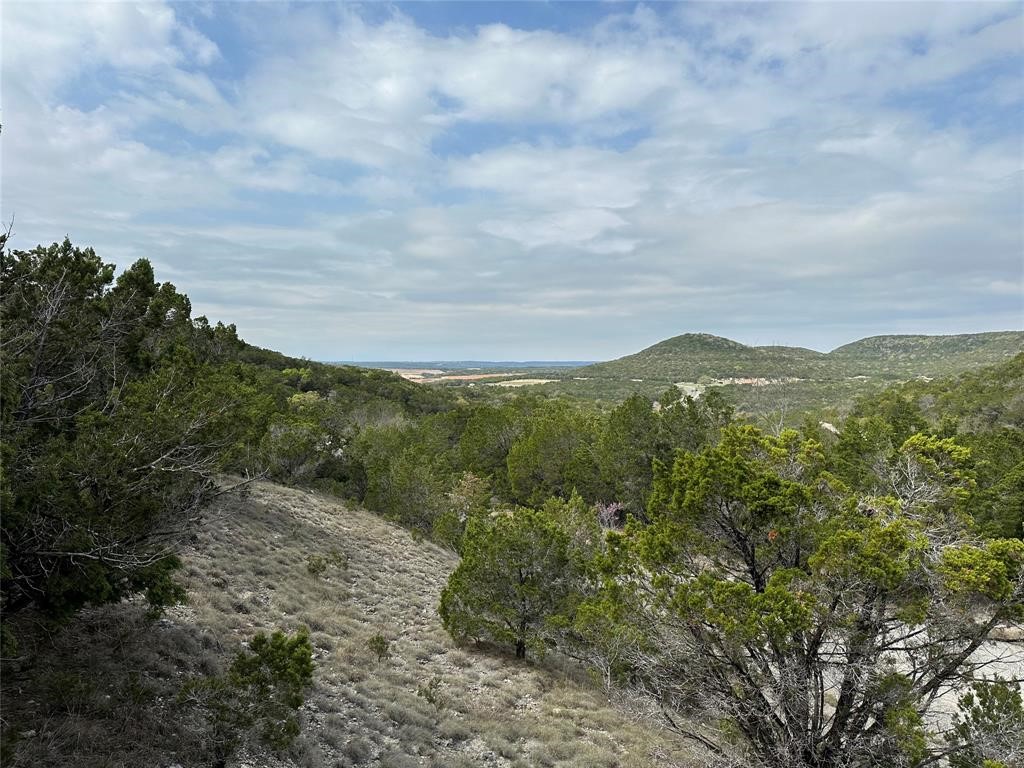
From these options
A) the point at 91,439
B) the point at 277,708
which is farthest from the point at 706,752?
the point at 91,439

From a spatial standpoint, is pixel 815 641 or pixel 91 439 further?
pixel 815 641

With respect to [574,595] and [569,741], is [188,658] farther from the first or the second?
[574,595]

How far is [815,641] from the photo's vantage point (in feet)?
21.3

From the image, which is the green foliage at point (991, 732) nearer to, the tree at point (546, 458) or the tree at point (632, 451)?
the tree at point (632, 451)

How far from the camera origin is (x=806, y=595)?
6180 millimetres

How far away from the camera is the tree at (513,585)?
13.0m

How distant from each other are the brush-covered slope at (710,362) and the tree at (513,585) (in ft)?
304

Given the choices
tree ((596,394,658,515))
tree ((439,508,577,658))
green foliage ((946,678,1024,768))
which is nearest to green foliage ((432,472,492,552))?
tree ((596,394,658,515))

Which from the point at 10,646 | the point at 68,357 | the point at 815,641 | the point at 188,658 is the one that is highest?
the point at 68,357

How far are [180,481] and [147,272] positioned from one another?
3.45 m

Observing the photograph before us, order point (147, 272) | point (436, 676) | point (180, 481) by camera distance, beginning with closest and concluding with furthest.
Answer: point (180, 481) < point (147, 272) < point (436, 676)

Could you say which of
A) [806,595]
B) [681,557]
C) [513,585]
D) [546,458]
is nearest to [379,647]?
[513,585]

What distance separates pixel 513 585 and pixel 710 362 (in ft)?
386

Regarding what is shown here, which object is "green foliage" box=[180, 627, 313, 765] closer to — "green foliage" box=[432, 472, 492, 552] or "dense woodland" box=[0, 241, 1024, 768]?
"dense woodland" box=[0, 241, 1024, 768]
